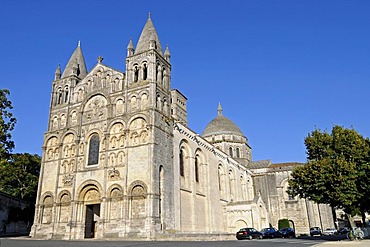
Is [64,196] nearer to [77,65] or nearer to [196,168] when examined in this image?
[196,168]

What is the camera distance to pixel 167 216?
27000 millimetres

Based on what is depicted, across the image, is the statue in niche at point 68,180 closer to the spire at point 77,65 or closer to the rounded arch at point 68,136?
the rounded arch at point 68,136

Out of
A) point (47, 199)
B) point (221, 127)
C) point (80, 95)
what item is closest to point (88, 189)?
point (47, 199)

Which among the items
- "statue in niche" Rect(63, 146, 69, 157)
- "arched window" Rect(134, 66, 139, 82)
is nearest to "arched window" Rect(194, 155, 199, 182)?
"arched window" Rect(134, 66, 139, 82)

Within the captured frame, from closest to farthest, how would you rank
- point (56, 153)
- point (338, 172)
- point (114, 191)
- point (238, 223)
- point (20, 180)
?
point (338, 172)
point (114, 191)
point (56, 153)
point (238, 223)
point (20, 180)

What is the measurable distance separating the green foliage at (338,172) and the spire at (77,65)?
82.8ft

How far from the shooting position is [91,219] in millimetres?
30344

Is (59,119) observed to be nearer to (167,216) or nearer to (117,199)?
(117,199)

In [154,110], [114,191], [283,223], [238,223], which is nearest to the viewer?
[114,191]

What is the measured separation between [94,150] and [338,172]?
68.9ft

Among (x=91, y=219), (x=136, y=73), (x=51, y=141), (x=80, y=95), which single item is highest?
(x=136, y=73)

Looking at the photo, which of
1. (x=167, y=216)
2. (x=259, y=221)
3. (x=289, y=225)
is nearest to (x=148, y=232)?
(x=167, y=216)

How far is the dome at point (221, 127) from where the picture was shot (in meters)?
59.8

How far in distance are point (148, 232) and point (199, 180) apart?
473 inches
